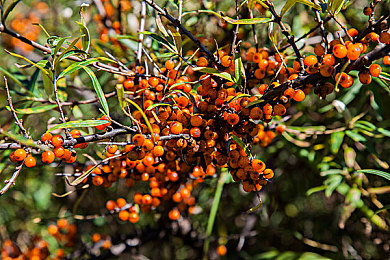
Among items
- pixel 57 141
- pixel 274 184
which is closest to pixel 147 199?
pixel 57 141

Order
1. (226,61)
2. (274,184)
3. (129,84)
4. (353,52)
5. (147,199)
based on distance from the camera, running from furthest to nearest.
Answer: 1. (274,184)
2. (147,199)
3. (129,84)
4. (226,61)
5. (353,52)

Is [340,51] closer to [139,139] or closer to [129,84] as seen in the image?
[139,139]

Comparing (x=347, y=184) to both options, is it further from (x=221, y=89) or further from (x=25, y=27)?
(x=25, y=27)

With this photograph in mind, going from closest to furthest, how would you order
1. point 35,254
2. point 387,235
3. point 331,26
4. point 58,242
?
point 331,26, point 387,235, point 35,254, point 58,242

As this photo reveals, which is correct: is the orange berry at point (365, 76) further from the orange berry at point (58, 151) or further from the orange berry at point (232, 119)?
the orange berry at point (58, 151)

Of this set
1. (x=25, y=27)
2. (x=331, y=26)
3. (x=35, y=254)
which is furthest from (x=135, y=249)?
(x=25, y=27)

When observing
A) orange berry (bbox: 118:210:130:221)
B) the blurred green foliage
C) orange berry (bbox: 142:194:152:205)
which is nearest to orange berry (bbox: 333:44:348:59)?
the blurred green foliage

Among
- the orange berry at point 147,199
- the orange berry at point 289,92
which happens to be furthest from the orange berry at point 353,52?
the orange berry at point 147,199

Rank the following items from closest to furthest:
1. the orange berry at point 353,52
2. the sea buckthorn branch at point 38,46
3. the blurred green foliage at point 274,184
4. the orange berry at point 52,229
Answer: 1. the orange berry at point 353,52
2. the sea buckthorn branch at point 38,46
3. the blurred green foliage at point 274,184
4. the orange berry at point 52,229

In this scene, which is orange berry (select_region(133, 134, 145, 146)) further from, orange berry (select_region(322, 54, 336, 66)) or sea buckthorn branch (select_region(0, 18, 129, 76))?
orange berry (select_region(322, 54, 336, 66))
